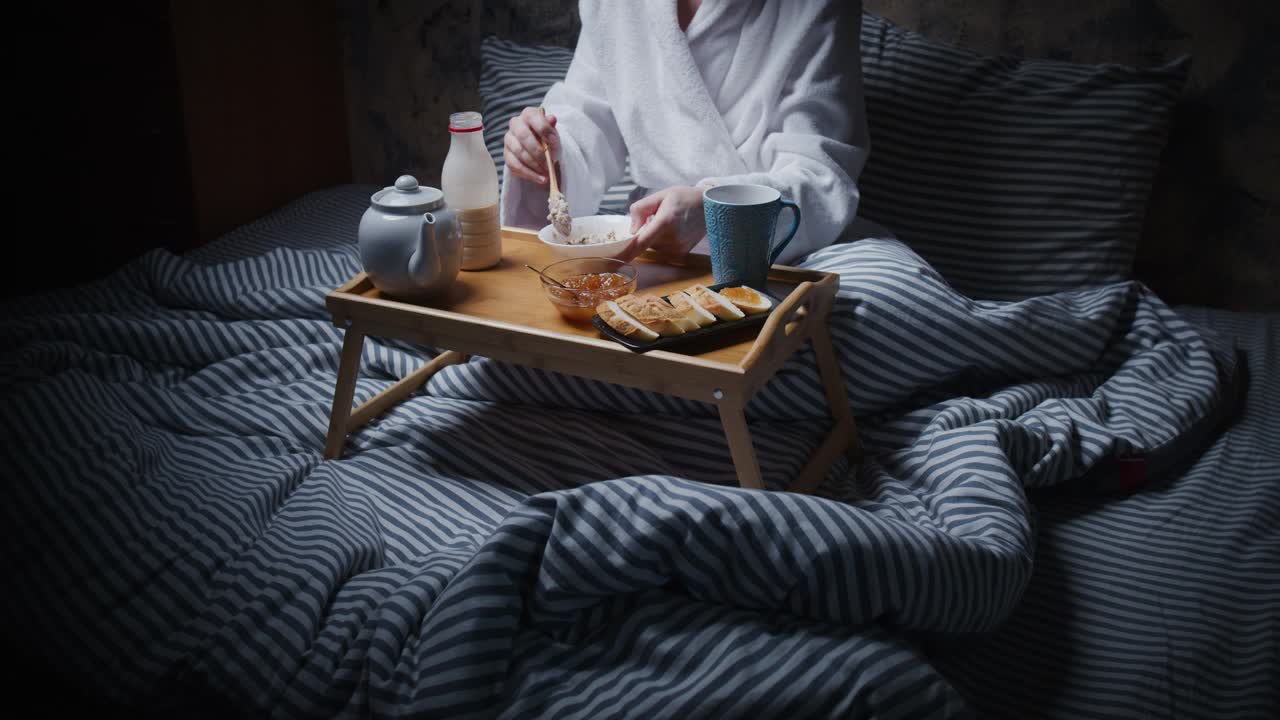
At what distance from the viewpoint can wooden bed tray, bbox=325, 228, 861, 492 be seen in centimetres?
105

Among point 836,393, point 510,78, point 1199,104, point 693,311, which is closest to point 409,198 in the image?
point 693,311

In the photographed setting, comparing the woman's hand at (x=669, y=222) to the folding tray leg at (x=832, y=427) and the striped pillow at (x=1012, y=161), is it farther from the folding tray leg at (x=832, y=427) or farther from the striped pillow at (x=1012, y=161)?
the striped pillow at (x=1012, y=161)

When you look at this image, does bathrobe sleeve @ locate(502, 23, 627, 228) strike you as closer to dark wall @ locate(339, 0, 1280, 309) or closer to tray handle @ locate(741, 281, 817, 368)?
tray handle @ locate(741, 281, 817, 368)

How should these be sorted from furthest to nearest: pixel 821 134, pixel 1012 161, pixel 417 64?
1. pixel 417 64
2. pixel 1012 161
3. pixel 821 134

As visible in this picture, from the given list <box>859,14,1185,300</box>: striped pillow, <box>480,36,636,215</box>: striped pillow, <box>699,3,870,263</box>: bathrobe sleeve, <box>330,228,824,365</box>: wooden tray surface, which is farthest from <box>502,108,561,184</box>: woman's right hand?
<box>859,14,1185,300</box>: striped pillow

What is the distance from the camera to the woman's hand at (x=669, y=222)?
127 centimetres

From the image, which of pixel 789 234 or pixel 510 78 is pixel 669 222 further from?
pixel 510 78

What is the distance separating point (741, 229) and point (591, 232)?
28 cm

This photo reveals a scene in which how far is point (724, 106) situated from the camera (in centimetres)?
155

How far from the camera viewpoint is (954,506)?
1.14 meters

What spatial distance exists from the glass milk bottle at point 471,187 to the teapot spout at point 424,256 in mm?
107

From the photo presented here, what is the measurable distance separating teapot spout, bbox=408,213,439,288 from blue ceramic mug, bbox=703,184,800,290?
0.34 metres

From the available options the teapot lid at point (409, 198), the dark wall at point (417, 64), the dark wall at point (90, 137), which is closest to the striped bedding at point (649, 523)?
the teapot lid at point (409, 198)

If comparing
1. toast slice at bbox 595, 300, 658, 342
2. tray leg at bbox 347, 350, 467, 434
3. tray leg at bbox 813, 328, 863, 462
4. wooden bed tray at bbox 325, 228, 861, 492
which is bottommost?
tray leg at bbox 347, 350, 467, 434
